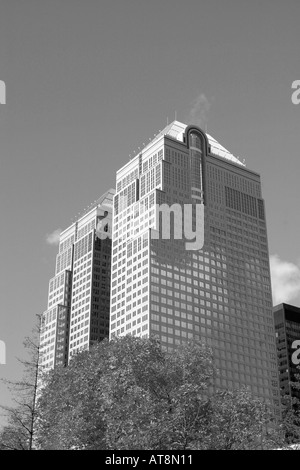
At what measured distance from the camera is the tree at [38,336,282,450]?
144 feet

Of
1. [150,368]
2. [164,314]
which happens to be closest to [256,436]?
[150,368]

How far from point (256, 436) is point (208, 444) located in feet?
14.6

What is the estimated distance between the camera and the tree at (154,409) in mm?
44031

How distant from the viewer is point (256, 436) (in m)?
47.0

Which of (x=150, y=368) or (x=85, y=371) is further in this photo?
(x=85, y=371)

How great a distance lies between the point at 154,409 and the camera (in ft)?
146

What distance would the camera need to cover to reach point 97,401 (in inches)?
1983
